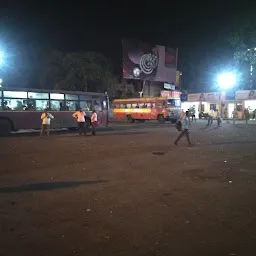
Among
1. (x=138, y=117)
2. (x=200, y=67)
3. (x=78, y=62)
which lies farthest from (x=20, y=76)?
(x=200, y=67)

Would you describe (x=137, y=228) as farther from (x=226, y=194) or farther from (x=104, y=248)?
(x=226, y=194)

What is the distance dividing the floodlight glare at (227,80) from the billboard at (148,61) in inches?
277

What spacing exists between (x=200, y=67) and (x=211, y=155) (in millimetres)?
50902

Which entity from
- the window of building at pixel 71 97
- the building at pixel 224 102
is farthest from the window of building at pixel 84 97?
the building at pixel 224 102

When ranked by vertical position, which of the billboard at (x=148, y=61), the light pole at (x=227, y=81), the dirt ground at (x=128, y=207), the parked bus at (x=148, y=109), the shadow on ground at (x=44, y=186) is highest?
the billboard at (x=148, y=61)

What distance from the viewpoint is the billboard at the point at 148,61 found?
4256cm

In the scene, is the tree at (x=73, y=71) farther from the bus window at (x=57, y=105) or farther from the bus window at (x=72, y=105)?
the bus window at (x=57, y=105)

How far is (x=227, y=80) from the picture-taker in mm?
48125

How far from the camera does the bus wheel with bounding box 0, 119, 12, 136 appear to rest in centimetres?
2122

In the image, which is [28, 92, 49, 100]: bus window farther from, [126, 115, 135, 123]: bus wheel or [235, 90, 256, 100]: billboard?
[235, 90, 256, 100]: billboard

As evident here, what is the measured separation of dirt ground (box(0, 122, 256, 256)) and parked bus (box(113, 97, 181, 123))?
24.9 m

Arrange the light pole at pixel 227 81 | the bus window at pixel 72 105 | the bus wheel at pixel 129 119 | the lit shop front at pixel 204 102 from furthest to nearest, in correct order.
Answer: the lit shop front at pixel 204 102 < the light pole at pixel 227 81 < the bus wheel at pixel 129 119 < the bus window at pixel 72 105

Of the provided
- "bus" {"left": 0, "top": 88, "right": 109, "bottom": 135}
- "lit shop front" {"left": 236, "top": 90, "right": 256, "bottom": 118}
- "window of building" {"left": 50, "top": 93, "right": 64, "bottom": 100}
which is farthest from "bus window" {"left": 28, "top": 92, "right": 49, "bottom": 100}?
"lit shop front" {"left": 236, "top": 90, "right": 256, "bottom": 118}

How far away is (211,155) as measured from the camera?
491 inches
